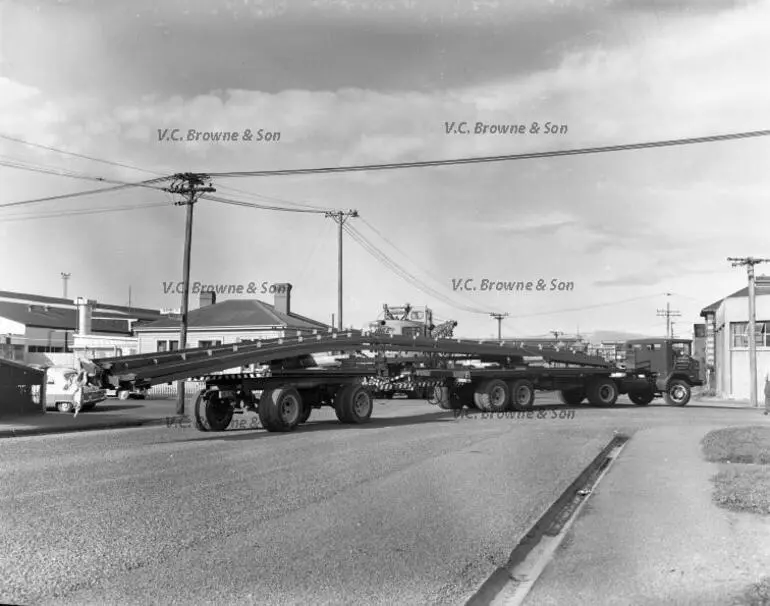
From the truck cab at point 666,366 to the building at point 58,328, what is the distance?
30.9 m

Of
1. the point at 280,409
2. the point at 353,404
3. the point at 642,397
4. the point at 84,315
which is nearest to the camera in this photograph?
the point at 280,409

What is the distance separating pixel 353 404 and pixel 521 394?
27.3 feet

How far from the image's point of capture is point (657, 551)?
7000 mm

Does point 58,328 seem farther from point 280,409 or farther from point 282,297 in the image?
point 280,409

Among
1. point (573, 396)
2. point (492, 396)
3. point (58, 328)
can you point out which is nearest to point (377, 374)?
point (492, 396)

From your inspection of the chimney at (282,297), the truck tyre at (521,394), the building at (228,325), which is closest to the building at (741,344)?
the building at (228,325)

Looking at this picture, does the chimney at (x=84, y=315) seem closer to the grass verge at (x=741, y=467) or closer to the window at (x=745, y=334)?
the window at (x=745, y=334)

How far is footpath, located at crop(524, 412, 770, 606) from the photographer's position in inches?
228

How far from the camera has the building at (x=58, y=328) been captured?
2057 inches

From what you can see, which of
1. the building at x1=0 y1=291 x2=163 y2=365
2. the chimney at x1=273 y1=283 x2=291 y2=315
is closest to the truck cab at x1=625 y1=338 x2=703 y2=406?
the chimney at x1=273 y1=283 x2=291 y2=315

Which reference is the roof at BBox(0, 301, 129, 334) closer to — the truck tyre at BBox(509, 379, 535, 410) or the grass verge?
the truck tyre at BBox(509, 379, 535, 410)

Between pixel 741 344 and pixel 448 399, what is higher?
pixel 741 344

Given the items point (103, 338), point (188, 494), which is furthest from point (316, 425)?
point (103, 338)

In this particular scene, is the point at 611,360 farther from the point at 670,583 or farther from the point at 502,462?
the point at 670,583
